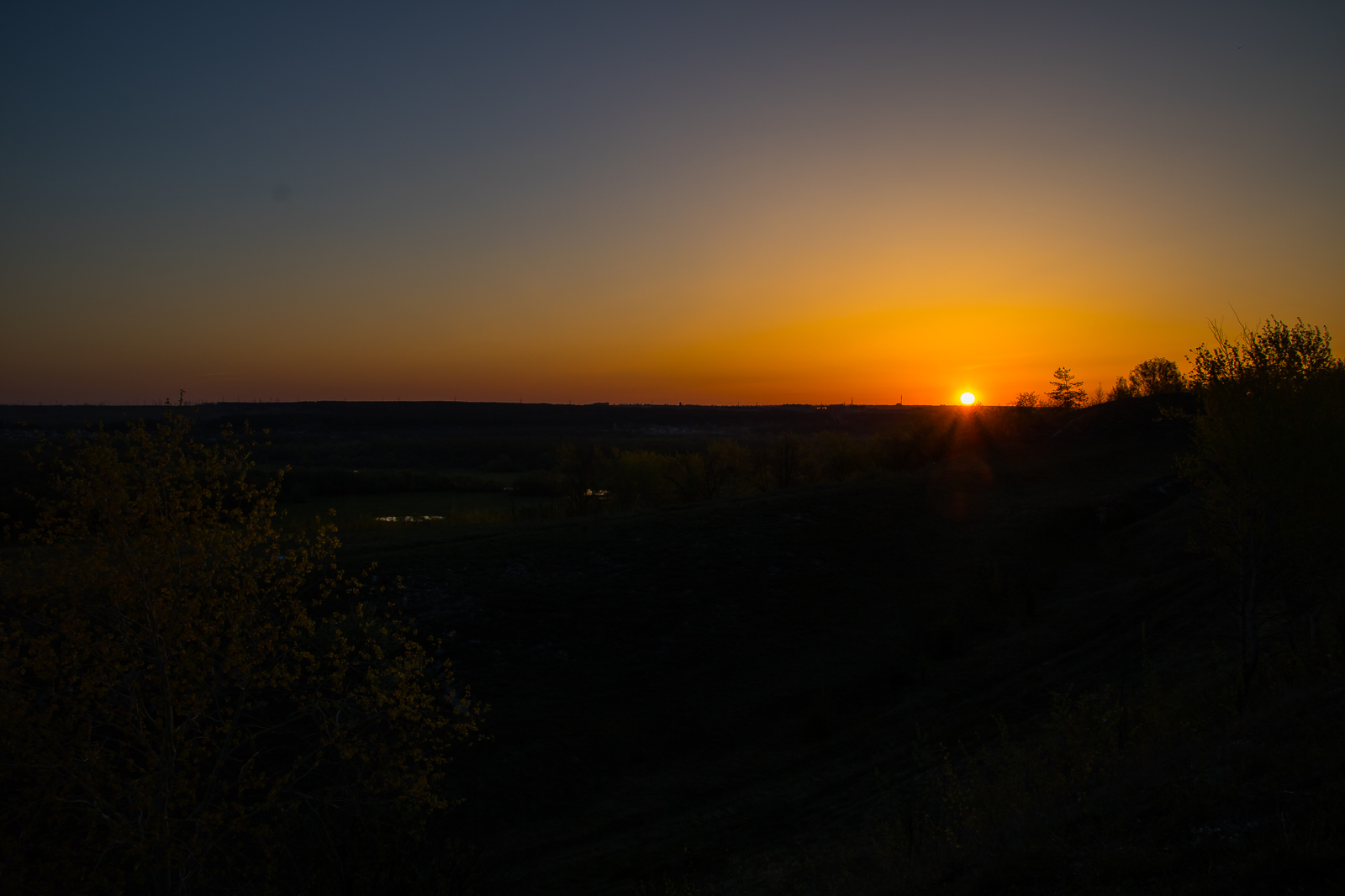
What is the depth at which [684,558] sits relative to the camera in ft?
88.2

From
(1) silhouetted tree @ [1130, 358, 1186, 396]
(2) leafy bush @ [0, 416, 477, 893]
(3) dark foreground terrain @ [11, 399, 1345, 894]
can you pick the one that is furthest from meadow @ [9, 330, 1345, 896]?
(1) silhouetted tree @ [1130, 358, 1186, 396]

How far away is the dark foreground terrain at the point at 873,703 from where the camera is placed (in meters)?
7.56

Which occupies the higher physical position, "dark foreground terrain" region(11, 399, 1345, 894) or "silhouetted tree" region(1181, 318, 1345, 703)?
"silhouetted tree" region(1181, 318, 1345, 703)

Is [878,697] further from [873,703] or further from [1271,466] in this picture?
[1271,466]

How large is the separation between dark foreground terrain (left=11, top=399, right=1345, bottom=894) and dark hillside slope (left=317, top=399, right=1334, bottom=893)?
9 centimetres

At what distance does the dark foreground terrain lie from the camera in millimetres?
7562

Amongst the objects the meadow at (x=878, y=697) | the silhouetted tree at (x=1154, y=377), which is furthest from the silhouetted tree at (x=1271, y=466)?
the silhouetted tree at (x=1154, y=377)

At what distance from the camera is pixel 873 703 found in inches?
736

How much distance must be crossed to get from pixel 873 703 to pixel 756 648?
390 cm

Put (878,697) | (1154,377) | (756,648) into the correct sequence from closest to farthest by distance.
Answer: (878,697)
(756,648)
(1154,377)

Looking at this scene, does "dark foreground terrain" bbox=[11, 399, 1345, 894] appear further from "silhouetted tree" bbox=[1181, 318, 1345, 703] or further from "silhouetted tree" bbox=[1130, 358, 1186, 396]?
"silhouetted tree" bbox=[1130, 358, 1186, 396]

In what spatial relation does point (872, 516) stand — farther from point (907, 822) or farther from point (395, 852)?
point (395, 852)

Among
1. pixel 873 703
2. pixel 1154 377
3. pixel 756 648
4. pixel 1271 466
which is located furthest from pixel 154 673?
pixel 1154 377

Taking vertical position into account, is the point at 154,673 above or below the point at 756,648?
above
